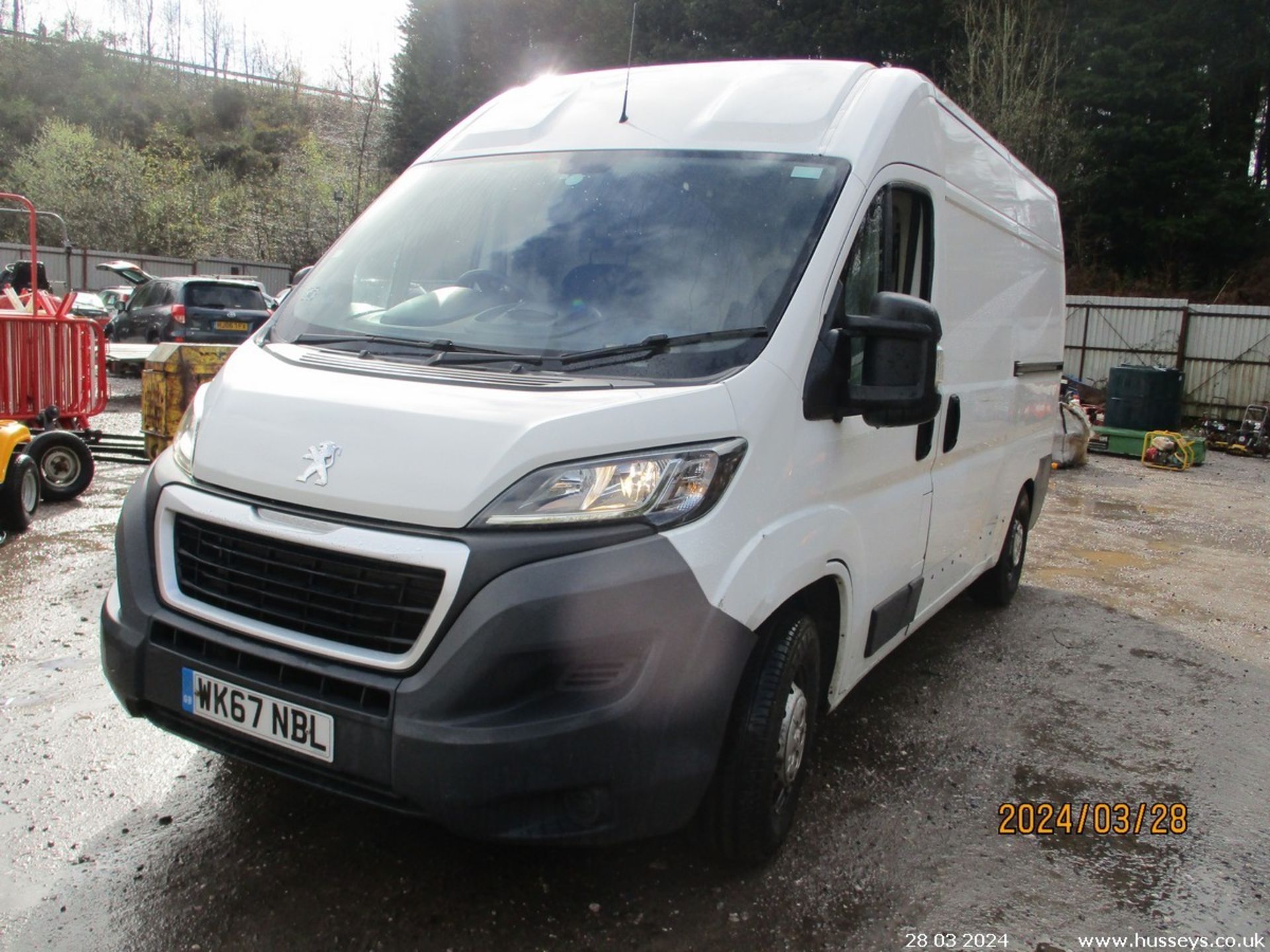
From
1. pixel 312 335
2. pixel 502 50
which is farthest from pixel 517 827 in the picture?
pixel 502 50

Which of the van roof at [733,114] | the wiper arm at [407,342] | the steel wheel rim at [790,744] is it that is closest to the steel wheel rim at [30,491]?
the van roof at [733,114]

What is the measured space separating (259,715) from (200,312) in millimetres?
14755

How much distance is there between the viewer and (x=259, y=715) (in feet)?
8.11

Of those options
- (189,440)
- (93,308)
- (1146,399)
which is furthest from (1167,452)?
(93,308)

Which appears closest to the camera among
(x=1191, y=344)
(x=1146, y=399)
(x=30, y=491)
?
(x=30, y=491)

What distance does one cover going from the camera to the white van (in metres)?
2.31

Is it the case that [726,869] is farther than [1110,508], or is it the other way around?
[1110,508]

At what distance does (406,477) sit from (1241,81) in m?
34.4

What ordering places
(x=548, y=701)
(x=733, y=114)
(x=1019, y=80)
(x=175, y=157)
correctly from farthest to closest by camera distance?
(x=175, y=157)
(x=1019, y=80)
(x=733, y=114)
(x=548, y=701)

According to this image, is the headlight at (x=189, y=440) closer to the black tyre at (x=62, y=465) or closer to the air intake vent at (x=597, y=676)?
the air intake vent at (x=597, y=676)

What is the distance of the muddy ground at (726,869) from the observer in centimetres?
266

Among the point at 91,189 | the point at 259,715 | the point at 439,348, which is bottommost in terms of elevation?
the point at 259,715

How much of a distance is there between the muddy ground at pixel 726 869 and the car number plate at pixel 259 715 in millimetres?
524

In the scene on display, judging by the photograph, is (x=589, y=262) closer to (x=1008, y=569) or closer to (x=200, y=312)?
(x=1008, y=569)
